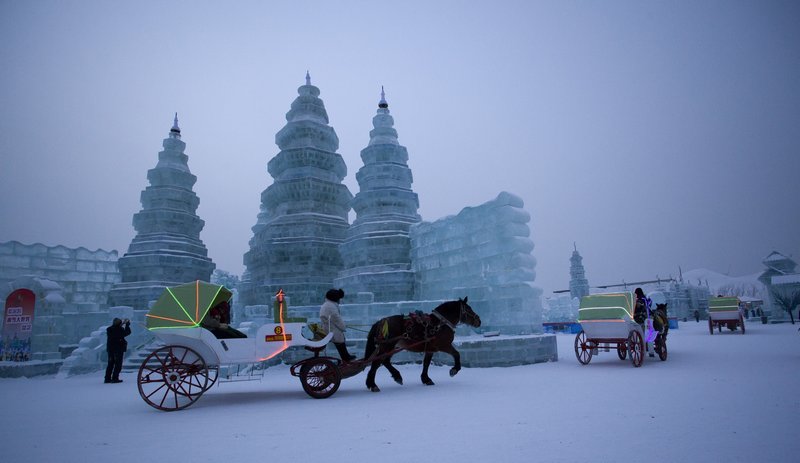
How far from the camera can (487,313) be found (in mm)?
14852

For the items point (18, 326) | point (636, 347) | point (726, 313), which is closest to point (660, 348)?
point (636, 347)

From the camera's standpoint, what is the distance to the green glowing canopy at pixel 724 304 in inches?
864

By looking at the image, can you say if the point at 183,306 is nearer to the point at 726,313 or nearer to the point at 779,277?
the point at 726,313

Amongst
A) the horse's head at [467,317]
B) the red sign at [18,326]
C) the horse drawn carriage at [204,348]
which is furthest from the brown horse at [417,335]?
the red sign at [18,326]

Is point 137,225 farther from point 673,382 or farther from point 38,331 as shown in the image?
point 673,382

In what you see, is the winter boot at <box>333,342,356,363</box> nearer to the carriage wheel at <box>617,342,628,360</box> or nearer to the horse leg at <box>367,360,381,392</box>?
the horse leg at <box>367,360,381,392</box>

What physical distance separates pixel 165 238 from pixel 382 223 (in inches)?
501

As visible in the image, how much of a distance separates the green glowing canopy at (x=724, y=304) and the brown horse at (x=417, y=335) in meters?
19.3

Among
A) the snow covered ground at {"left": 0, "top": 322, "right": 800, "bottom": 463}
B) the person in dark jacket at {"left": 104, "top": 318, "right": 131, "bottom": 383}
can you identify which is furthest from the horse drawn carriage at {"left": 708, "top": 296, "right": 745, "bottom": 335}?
the person in dark jacket at {"left": 104, "top": 318, "right": 131, "bottom": 383}

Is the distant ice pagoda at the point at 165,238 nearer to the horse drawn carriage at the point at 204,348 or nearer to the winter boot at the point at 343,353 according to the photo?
the horse drawn carriage at the point at 204,348

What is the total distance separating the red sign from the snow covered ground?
9.33m

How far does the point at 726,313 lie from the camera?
2217cm

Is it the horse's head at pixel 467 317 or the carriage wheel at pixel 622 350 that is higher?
the horse's head at pixel 467 317

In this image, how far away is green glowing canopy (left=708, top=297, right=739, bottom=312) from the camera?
72.0 ft
